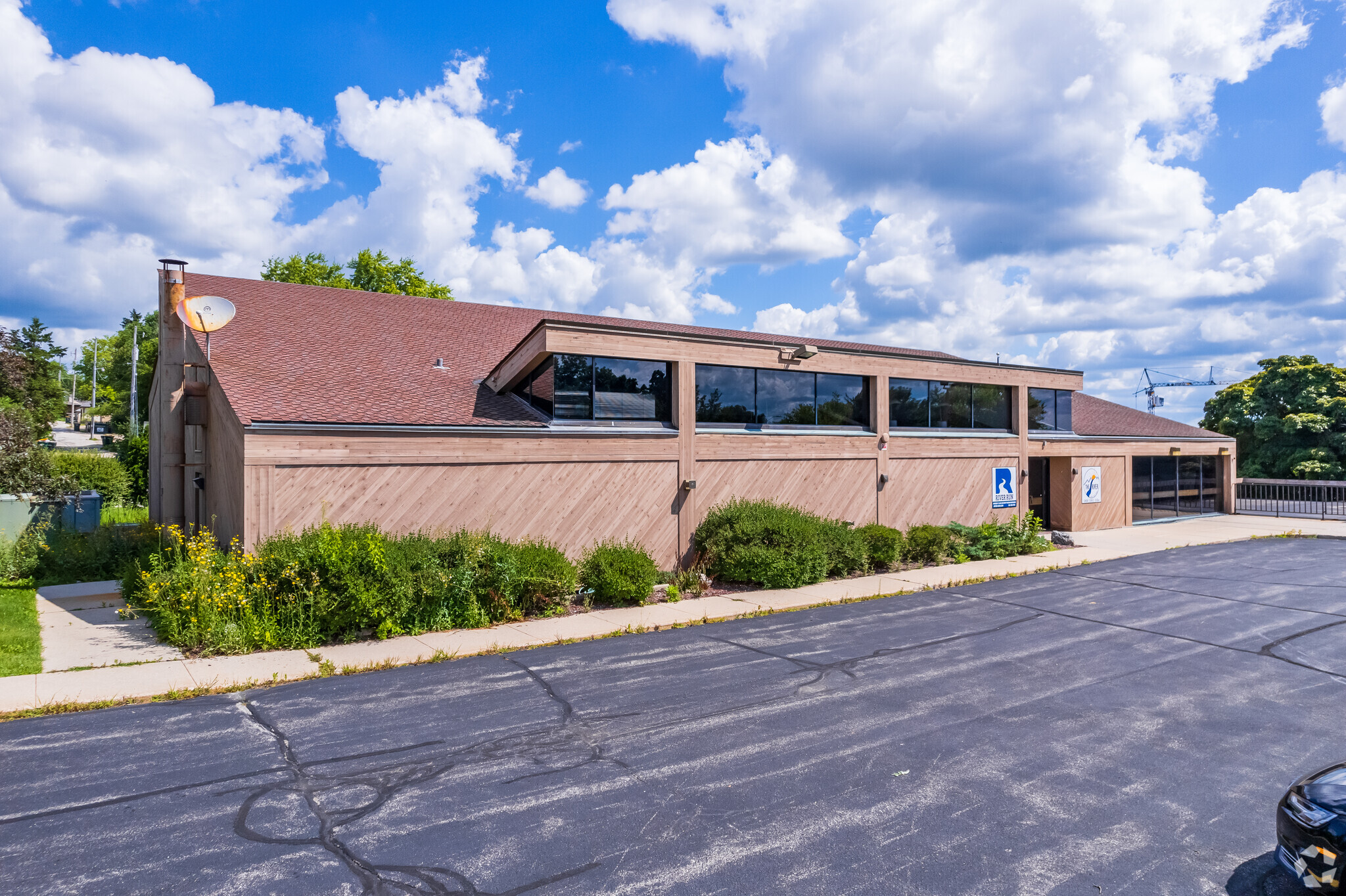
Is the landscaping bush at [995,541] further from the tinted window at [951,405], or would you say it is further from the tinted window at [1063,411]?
the tinted window at [1063,411]

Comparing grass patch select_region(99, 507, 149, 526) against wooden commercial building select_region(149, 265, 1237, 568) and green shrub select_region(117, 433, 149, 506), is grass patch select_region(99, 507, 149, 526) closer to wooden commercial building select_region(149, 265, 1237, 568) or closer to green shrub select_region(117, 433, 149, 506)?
green shrub select_region(117, 433, 149, 506)

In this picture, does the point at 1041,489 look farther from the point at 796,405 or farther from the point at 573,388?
the point at 573,388

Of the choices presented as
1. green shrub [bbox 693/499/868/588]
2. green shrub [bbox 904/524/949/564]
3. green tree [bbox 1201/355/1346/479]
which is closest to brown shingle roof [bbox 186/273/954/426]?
green shrub [bbox 693/499/868/588]

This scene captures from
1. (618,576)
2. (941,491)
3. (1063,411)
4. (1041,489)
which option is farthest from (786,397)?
(1041,489)

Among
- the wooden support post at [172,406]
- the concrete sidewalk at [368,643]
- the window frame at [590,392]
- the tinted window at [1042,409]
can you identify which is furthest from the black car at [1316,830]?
the tinted window at [1042,409]

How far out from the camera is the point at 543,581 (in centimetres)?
1213

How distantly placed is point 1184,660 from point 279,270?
3664 centimetres

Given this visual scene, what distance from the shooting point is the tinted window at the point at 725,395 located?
16.7 m

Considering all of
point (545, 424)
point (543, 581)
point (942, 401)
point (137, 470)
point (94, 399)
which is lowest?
point (543, 581)

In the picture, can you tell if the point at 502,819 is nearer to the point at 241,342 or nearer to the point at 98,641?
the point at 98,641

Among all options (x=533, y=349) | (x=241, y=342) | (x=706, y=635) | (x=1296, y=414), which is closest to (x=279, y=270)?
(x=241, y=342)

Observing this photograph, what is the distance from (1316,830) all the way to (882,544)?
13.0 m

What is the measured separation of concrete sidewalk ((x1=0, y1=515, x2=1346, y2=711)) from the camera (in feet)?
27.5

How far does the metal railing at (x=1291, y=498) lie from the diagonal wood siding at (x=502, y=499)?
90.6 feet
